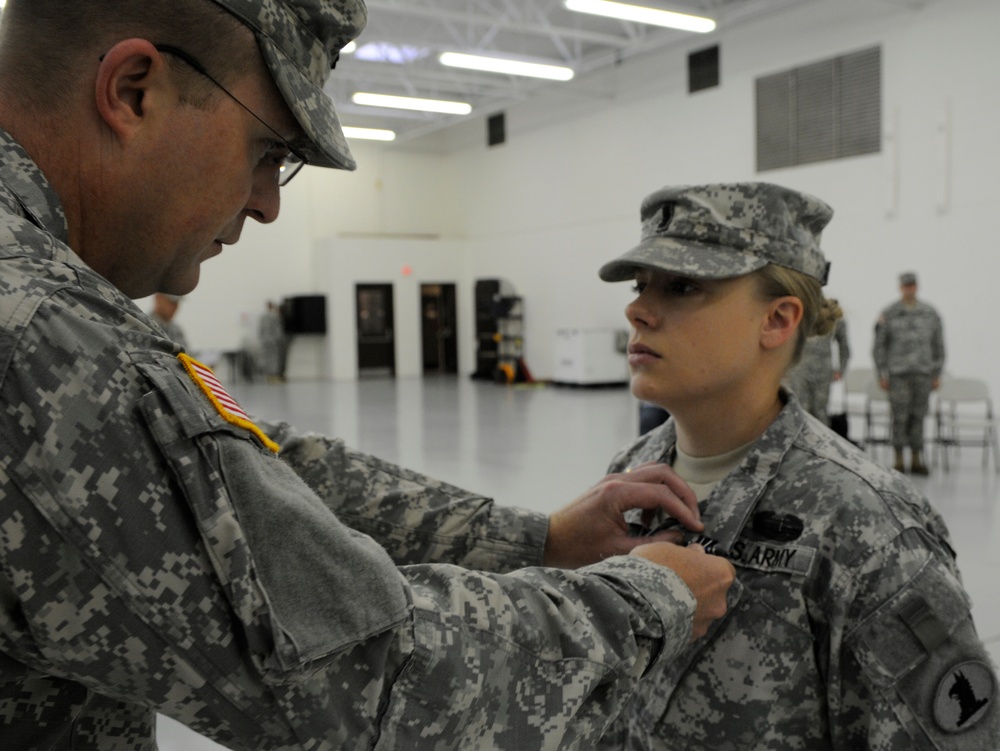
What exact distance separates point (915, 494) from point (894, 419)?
25.5ft

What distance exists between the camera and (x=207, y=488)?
2.47 feet

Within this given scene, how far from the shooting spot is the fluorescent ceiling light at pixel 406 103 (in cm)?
1528

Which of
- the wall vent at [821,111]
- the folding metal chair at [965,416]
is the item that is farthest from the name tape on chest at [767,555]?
the wall vent at [821,111]

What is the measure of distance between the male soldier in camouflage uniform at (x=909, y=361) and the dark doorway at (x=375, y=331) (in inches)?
564

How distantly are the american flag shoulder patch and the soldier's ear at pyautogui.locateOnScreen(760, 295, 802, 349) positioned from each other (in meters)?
1.12

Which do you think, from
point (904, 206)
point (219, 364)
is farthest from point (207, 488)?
point (219, 364)

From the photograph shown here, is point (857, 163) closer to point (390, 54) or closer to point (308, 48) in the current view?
point (390, 54)

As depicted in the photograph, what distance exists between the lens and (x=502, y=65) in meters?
13.4

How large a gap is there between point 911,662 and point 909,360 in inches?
323

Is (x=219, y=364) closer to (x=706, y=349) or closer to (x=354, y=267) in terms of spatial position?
(x=354, y=267)

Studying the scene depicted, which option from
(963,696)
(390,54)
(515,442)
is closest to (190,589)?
(963,696)

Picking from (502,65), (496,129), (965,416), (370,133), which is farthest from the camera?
(496,129)

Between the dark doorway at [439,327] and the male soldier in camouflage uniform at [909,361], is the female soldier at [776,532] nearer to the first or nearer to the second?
the male soldier in camouflage uniform at [909,361]

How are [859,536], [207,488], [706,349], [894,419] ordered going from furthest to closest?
[894,419] → [706,349] → [859,536] → [207,488]
